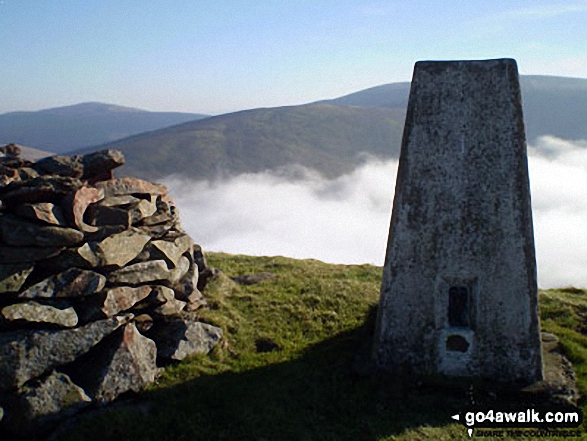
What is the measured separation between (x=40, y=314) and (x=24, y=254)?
1547 mm

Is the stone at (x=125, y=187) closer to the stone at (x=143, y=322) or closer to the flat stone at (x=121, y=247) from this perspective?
the flat stone at (x=121, y=247)

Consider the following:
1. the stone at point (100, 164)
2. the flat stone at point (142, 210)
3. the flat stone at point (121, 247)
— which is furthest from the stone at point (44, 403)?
the stone at point (100, 164)

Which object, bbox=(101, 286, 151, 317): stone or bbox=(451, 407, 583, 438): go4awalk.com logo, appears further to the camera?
bbox=(101, 286, 151, 317): stone

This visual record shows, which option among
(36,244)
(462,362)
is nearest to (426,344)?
(462,362)

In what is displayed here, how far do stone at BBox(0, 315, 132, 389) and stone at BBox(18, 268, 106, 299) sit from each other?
86 centimetres

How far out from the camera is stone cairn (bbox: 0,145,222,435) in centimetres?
1062

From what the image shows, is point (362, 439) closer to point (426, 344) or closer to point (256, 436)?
point (256, 436)

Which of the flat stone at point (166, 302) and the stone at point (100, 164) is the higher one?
the stone at point (100, 164)

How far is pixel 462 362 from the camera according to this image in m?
11.9

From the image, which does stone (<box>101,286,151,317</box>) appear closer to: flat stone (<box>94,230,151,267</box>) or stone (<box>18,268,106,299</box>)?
stone (<box>18,268,106,299</box>)

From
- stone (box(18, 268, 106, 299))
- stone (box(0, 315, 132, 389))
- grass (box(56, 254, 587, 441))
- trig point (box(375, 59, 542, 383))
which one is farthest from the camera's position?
trig point (box(375, 59, 542, 383))

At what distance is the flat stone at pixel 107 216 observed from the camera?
42.3 feet

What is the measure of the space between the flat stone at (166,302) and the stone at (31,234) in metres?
3.02

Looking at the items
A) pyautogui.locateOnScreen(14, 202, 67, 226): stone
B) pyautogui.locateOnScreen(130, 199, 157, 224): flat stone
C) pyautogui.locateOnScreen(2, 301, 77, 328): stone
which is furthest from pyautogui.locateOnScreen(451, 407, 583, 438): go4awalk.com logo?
pyautogui.locateOnScreen(14, 202, 67, 226): stone
